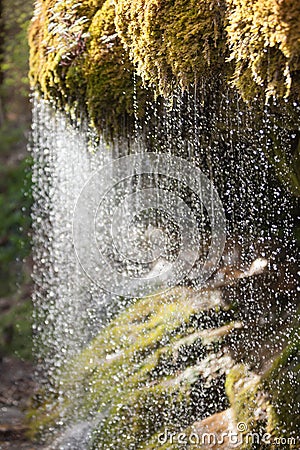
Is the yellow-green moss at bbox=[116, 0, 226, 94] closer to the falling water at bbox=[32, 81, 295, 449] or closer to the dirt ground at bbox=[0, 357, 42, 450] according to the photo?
the falling water at bbox=[32, 81, 295, 449]

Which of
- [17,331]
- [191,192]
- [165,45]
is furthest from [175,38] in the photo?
[17,331]

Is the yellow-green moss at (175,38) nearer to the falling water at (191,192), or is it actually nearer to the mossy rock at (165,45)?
the mossy rock at (165,45)

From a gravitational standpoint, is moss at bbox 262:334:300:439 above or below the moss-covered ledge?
below

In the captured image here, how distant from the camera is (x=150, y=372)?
2848mm

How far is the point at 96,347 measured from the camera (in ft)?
10.9

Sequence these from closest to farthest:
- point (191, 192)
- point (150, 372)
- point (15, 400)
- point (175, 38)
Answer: point (175, 38)
point (191, 192)
point (150, 372)
point (15, 400)

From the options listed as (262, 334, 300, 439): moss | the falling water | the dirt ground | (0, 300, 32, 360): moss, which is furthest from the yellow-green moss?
(0, 300, 32, 360): moss

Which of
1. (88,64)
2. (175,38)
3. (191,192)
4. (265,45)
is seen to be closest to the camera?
(265,45)

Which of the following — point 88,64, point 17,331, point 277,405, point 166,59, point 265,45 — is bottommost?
point 277,405

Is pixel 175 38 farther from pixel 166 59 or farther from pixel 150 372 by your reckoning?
pixel 150 372

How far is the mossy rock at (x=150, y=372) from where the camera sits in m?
2.57

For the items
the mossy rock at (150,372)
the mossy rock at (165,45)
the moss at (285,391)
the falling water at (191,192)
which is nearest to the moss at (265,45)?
the mossy rock at (165,45)

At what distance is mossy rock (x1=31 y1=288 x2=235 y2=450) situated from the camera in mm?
2566

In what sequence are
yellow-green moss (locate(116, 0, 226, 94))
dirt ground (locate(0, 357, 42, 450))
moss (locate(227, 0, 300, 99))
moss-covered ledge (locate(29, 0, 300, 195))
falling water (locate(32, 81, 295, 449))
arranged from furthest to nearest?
dirt ground (locate(0, 357, 42, 450)), falling water (locate(32, 81, 295, 449)), yellow-green moss (locate(116, 0, 226, 94)), moss-covered ledge (locate(29, 0, 300, 195)), moss (locate(227, 0, 300, 99))
